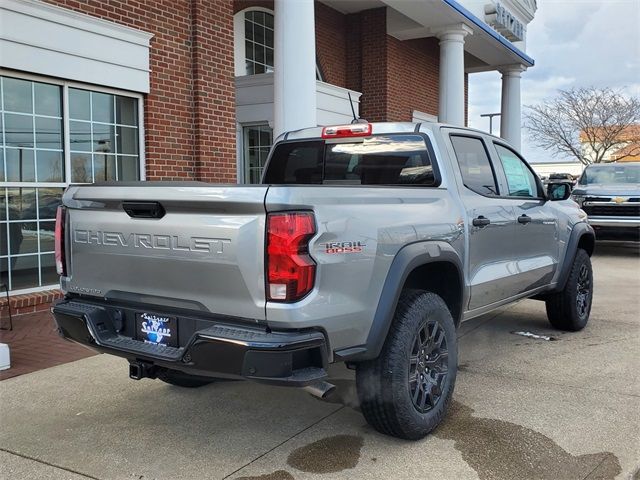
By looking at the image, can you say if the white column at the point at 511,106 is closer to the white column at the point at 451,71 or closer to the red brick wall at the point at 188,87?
the white column at the point at 451,71

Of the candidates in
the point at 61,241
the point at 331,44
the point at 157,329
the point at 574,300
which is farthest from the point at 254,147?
the point at 157,329

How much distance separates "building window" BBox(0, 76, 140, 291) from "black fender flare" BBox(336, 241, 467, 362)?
15.4 ft

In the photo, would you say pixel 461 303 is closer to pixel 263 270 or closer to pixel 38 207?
pixel 263 270

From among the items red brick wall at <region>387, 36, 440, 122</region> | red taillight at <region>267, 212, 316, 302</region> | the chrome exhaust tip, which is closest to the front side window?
the chrome exhaust tip

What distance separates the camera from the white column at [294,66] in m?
7.48

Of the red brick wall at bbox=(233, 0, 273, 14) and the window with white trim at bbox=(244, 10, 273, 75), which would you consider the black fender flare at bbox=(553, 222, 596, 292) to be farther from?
the red brick wall at bbox=(233, 0, 273, 14)

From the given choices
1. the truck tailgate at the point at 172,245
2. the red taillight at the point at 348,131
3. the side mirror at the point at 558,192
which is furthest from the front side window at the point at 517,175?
the truck tailgate at the point at 172,245

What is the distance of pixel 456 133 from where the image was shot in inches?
179

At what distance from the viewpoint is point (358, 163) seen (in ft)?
15.4

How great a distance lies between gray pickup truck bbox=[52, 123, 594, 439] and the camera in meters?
2.88

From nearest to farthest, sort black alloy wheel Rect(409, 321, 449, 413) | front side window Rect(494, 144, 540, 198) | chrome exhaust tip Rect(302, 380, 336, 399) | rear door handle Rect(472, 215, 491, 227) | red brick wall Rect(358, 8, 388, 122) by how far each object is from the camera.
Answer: chrome exhaust tip Rect(302, 380, 336, 399)
black alloy wheel Rect(409, 321, 449, 413)
rear door handle Rect(472, 215, 491, 227)
front side window Rect(494, 144, 540, 198)
red brick wall Rect(358, 8, 388, 122)

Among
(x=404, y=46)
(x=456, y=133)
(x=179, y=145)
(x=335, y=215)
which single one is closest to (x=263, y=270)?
(x=335, y=215)

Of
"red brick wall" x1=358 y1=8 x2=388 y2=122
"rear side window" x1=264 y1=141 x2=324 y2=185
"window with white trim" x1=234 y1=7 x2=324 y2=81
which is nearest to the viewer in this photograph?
"rear side window" x1=264 y1=141 x2=324 y2=185

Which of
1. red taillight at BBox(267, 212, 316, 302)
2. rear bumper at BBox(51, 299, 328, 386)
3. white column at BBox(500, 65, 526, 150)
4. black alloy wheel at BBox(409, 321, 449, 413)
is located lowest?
black alloy wheel at BBox(409, 321, 449, 413)
